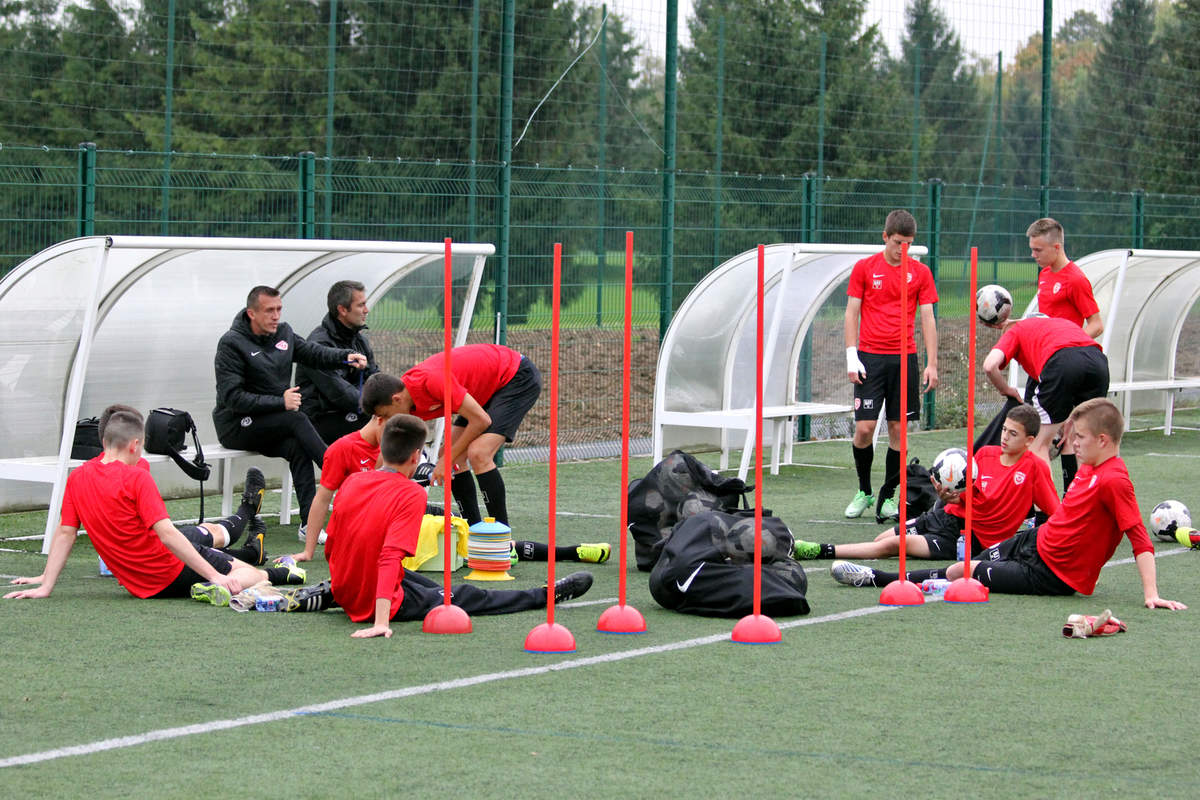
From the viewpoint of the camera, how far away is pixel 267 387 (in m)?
9.63

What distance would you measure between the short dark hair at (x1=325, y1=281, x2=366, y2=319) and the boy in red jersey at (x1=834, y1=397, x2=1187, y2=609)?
11.6ft

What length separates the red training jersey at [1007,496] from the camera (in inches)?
334

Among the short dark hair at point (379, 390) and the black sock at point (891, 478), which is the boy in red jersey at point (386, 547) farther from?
the black sock at point (891, 478)

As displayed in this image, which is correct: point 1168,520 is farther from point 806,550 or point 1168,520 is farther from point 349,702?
point 349,702

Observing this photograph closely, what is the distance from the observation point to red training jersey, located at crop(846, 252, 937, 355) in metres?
10.7

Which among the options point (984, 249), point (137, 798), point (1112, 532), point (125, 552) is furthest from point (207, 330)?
point (984, 249)

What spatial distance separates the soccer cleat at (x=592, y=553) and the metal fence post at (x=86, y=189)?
452 cm

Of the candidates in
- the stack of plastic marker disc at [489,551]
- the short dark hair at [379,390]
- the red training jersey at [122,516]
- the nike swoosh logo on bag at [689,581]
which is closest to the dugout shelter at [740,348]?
the stack of plastic marker disc at [489,551]

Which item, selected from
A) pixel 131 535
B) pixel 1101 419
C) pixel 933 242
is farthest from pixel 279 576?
pixel 933 242

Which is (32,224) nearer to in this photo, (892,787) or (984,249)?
(892,787)

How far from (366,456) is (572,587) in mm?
1551

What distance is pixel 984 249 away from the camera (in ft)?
64.3

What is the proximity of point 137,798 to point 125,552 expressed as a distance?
3.25 m

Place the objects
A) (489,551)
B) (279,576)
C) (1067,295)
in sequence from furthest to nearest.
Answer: (1067,295), (489,551), (279,576)
